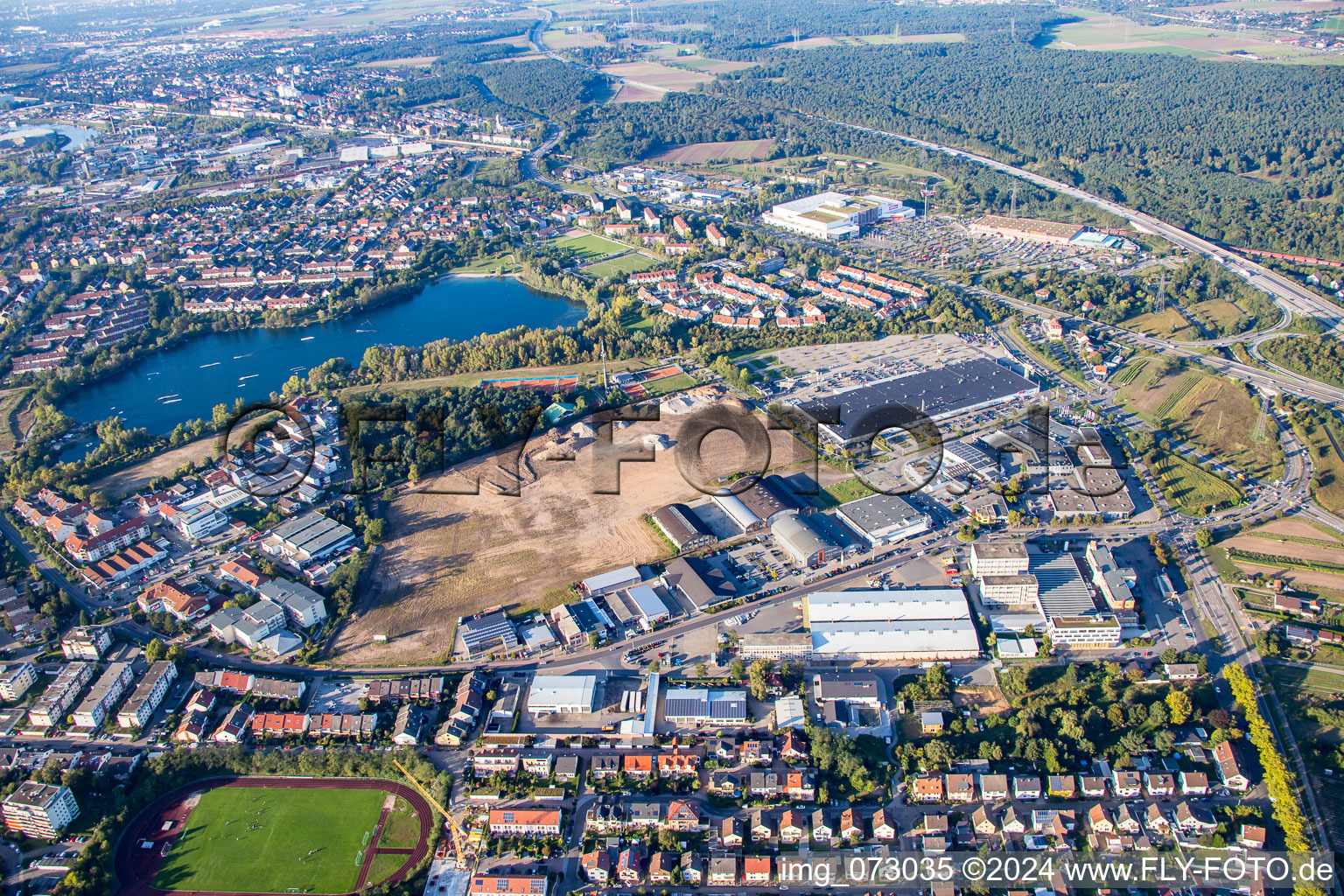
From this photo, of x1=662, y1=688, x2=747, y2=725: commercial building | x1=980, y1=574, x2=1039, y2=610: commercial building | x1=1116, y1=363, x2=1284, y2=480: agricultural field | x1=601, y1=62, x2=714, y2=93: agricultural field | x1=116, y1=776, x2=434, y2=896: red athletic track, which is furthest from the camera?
x1=601, y1=62, x2=714, y2=93: agricultural field

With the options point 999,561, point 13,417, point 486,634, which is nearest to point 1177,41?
point 999,561

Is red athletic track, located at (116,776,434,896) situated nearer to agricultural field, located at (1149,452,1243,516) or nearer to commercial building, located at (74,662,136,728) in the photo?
commercial building, located at (74,662,136,728)

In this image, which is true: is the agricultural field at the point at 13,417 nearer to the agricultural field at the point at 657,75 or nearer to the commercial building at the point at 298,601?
the commercial building at the point at 298,601

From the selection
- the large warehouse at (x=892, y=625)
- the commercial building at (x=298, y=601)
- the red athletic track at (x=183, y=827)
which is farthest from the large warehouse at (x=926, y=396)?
the red athletic track at (x=183, y=827)

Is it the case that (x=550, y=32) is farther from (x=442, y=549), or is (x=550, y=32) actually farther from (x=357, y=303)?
(x=442, y=549)

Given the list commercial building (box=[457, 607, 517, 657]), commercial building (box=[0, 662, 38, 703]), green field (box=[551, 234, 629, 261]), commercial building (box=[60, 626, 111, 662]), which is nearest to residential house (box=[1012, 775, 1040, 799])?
commercial building (box=[457, 607, 517, 657])

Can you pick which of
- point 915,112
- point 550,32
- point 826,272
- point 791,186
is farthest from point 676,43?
point 826,272
